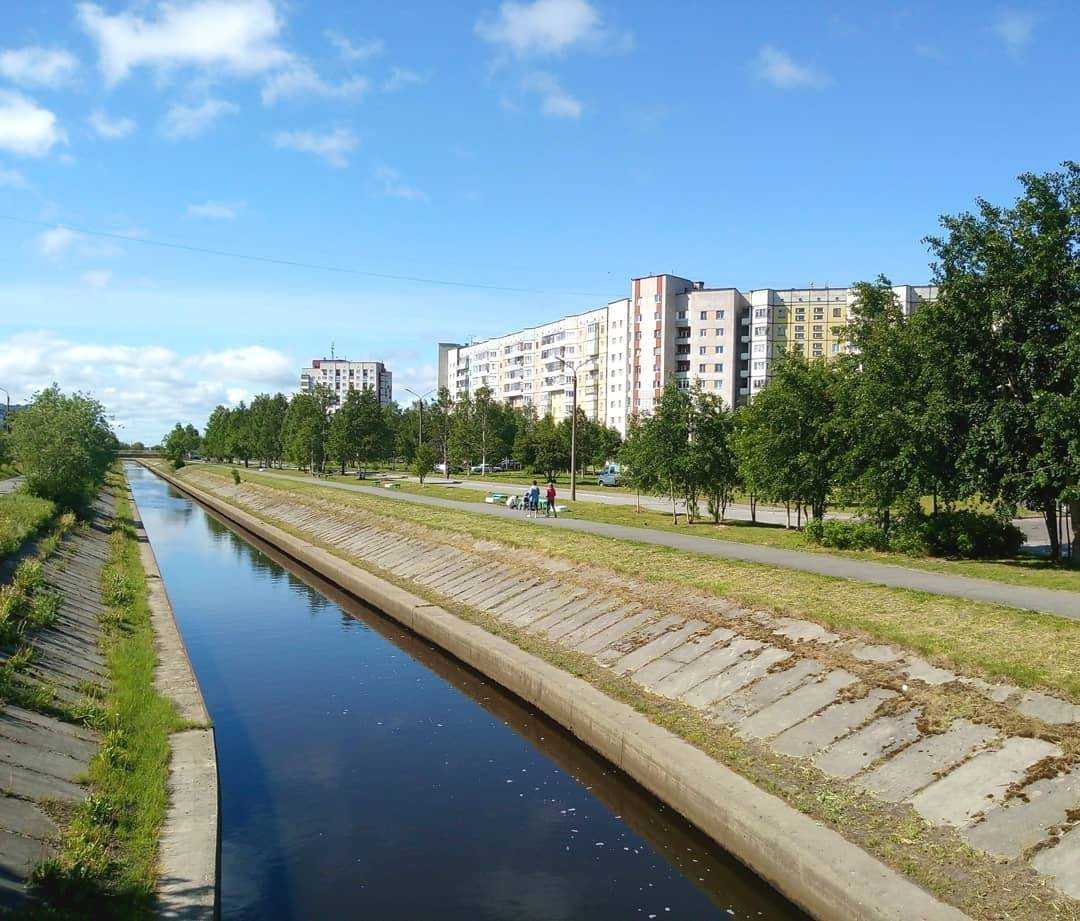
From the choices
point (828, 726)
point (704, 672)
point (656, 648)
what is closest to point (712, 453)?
point (656, 648)

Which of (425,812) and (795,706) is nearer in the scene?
(425,812)

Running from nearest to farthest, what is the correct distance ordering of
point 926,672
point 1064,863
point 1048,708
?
point 1064,863
point 1048,708
point 926,672

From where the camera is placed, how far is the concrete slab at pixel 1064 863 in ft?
22.6

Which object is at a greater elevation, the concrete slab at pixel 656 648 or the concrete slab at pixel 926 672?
the concrete slab at pixel 926 672

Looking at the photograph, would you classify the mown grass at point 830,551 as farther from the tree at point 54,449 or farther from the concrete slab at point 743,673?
the tree at point 54,449

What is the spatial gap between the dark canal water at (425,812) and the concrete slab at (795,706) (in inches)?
61.1

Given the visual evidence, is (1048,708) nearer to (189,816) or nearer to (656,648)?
(656,648)

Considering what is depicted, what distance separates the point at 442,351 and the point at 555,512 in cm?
16117

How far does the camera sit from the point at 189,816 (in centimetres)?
869

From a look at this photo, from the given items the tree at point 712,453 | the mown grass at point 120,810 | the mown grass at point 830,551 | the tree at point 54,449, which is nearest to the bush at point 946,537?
the mown grass at point 830,551

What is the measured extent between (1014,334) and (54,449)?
107ft

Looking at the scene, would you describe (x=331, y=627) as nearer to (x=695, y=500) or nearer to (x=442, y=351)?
(x=695, y=500)

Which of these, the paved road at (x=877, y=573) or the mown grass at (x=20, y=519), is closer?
the paved road at (x=877, y=573)

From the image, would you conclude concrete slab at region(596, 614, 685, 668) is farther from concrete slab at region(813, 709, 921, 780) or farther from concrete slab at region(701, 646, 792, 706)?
concrete slab at region(813, 709, 921, 780)
